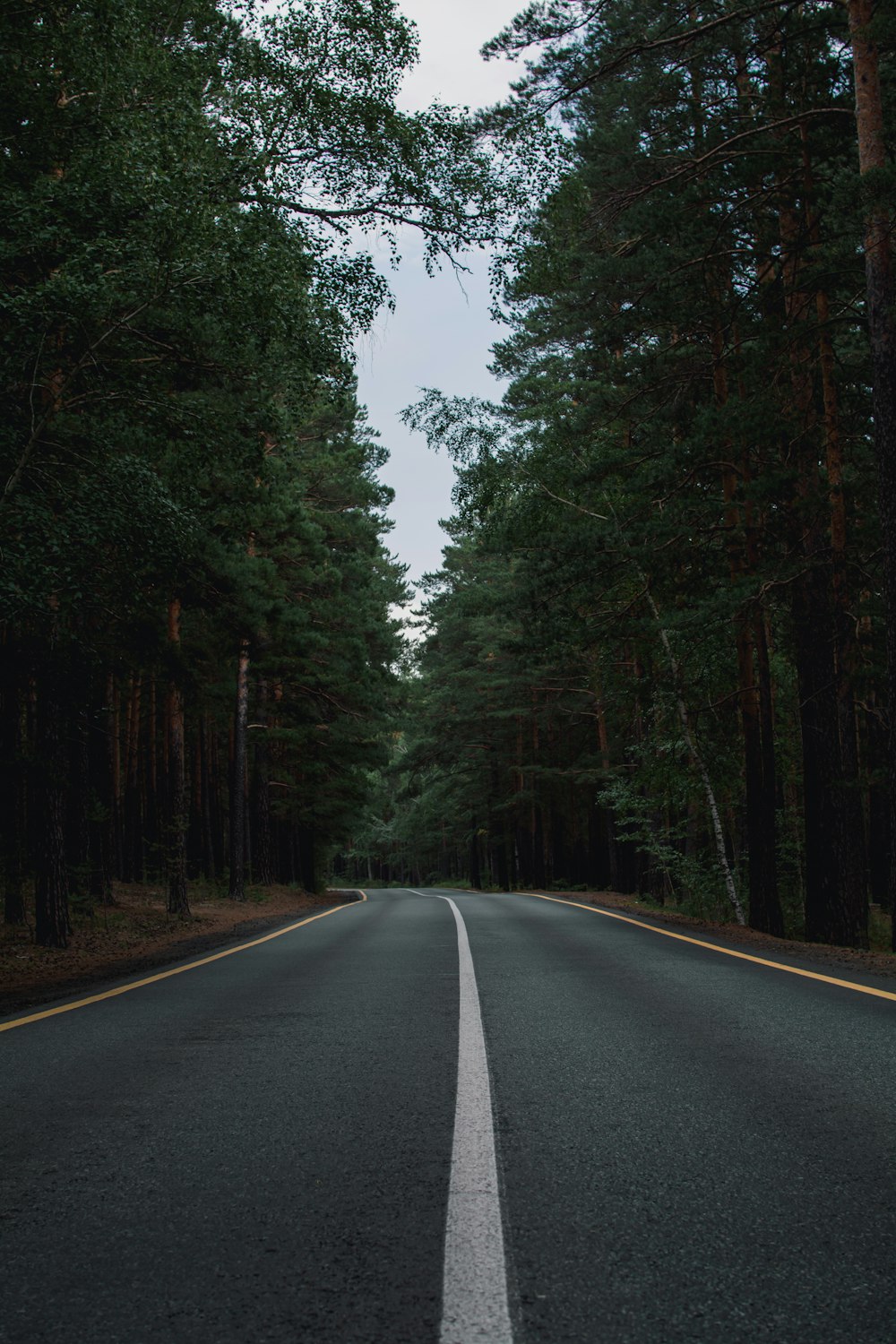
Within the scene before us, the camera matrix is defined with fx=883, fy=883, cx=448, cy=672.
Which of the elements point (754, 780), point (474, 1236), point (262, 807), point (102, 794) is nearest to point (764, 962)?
point (754, 780)

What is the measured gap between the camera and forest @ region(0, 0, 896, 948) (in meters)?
10.1

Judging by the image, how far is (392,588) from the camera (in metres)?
47.7

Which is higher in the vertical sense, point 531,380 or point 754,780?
point 531,380

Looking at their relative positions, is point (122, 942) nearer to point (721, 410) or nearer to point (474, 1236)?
point (721, 410)

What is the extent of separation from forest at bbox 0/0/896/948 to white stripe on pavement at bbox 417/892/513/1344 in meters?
6.80

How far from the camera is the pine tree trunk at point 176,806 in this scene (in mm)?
19547

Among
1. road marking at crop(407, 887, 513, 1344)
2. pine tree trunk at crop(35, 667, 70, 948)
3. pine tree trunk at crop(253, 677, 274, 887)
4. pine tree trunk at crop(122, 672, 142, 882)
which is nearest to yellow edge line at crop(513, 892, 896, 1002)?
road marking at crop(407, 887, 513, 1344)

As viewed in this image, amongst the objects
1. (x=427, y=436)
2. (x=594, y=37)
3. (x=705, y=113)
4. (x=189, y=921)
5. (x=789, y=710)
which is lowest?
(x=189, y=921)

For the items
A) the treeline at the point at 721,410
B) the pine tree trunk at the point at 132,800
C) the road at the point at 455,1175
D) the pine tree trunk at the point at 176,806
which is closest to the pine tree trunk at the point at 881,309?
the treeline at the point at 721,410

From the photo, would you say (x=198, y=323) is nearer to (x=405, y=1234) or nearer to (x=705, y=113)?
(x=705, y=113)

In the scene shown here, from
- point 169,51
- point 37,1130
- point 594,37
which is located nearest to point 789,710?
point 594,37

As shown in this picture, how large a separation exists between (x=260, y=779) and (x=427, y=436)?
1400 centimetres

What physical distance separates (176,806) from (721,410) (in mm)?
14118

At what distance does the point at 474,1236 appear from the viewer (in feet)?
8.79
